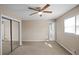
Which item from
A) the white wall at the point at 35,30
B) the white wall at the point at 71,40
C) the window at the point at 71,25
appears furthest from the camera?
the white wall at the point at 35,30

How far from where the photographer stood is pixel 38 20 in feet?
20.8

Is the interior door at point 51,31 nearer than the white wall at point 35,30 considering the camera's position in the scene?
No

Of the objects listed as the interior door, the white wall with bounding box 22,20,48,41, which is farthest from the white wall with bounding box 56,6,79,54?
the white wall with bounding box 22,20,48,41

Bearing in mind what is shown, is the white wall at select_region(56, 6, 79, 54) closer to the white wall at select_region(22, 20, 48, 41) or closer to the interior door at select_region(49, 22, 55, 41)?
the interior door at select_region(49, 22, 55, 41)

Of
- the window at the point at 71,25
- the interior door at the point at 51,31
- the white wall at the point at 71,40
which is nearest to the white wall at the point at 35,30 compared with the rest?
the interior door at the point at 51,31

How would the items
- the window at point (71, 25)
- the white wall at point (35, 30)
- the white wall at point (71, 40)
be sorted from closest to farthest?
the white wall at point (71, 40)
the window at point (71, 25)
the white wall at point (35, 30)

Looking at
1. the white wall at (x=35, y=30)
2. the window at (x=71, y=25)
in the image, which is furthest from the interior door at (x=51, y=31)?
the window at (x=71, y=25)

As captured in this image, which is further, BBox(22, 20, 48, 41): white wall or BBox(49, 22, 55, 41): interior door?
BBox(49, 22, 55, 41): interior door

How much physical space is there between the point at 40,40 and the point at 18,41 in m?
1.13

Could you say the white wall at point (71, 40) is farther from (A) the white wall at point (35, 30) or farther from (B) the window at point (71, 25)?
(A) the white wall at point (35, 30)

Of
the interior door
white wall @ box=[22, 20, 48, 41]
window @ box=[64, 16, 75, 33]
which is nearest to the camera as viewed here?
window @ box=[64, 16, 75, 33]

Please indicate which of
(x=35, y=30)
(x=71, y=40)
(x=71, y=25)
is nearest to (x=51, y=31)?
(x=35, y=30)
